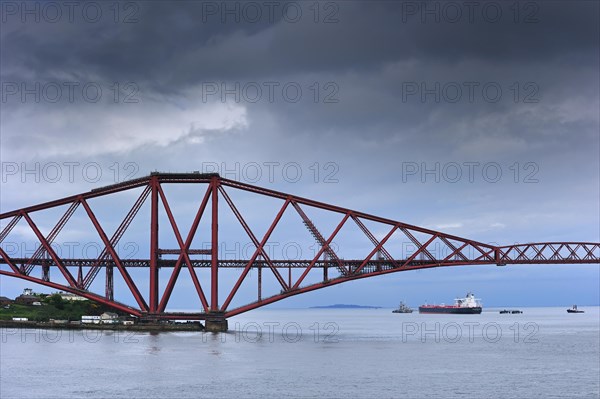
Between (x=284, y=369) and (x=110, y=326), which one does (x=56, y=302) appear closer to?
(x=110, y=326)

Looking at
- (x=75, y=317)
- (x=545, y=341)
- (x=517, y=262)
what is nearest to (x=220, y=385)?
(x=545, y=341)

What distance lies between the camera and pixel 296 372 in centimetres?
6762

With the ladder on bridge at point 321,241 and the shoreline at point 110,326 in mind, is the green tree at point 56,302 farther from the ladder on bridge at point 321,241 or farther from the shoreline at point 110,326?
the ladder on bridge at point 321,241

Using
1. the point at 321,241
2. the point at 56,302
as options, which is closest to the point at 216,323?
the point at 321,241

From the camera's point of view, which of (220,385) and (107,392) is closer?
(107,392)

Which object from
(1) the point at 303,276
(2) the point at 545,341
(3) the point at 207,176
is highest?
(3) the point at 207,176

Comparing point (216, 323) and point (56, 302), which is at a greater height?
point (56, 302)

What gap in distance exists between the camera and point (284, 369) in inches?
2744

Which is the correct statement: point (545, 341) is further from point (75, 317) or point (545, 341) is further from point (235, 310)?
point (75, 317)

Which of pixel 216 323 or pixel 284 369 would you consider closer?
pixel 284 369

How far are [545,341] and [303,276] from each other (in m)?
33.8

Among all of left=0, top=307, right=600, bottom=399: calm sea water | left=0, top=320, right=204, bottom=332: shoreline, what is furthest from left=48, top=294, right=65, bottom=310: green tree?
left=0, top=307, right=600, bottom=399: calm sea water

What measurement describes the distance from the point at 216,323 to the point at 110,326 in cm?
1891

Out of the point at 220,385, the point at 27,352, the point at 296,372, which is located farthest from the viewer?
the point at 27,352
